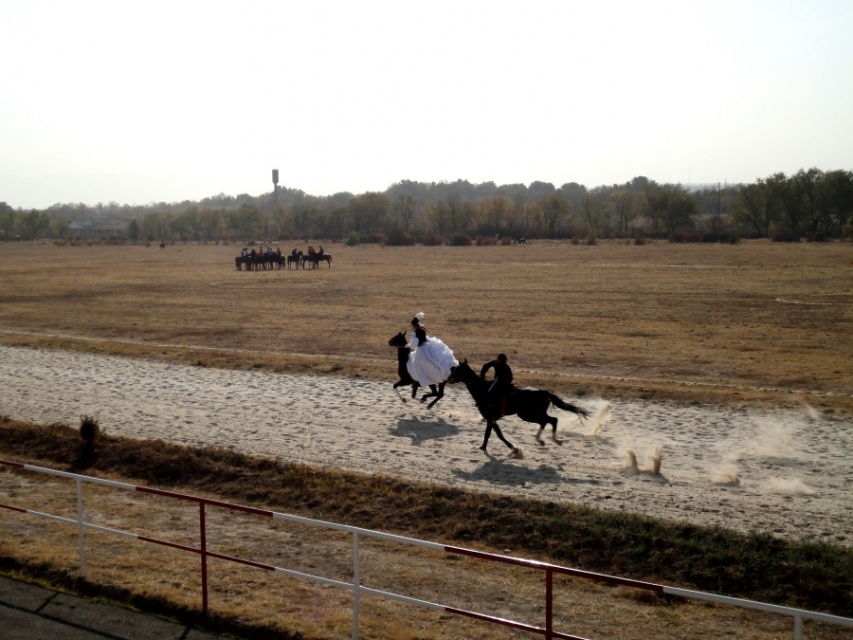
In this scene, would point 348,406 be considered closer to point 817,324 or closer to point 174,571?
point 174,571

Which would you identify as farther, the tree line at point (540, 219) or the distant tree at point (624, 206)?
the distant tree at point (624, 206)

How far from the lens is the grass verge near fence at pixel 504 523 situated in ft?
28.5

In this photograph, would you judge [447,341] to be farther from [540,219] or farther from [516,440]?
[540,219]

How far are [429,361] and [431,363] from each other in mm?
51

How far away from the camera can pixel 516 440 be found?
13.8m

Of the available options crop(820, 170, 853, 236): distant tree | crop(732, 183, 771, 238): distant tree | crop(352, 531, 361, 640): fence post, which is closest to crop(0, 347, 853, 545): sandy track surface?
crop(352, 531, 361, 640): fence post

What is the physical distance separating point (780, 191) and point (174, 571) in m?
105

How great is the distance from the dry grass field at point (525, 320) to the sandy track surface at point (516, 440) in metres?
1.75

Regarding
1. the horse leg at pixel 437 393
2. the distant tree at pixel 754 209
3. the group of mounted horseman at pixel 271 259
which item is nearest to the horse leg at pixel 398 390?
the horse leg at pixel 437 393

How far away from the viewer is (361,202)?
135 metres

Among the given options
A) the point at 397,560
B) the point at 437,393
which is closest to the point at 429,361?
the point at 437,393

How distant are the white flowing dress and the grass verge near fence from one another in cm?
371

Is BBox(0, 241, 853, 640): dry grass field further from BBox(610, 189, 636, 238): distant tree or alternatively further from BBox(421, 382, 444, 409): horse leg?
BBox(610, 189, 636, 238): distant tree

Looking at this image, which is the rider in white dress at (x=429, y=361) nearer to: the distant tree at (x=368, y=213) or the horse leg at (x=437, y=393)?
the horse leg at (x=437, y=393)
